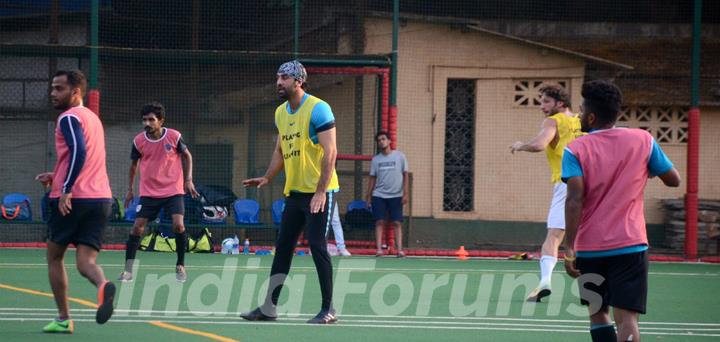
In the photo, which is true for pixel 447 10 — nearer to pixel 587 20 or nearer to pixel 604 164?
pixel 587 20

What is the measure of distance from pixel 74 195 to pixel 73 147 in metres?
0.39

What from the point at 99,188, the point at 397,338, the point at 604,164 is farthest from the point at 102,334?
the point at 604,164


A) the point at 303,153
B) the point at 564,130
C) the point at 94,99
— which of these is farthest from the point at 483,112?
the point at 303,153

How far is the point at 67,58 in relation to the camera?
2181 cm

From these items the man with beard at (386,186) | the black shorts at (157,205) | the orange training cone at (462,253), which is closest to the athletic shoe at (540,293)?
the black shorts at (157,205)

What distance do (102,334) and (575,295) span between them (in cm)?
579

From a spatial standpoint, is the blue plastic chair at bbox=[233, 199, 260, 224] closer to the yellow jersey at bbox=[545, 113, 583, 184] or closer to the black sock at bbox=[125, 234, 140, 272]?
the black sock at bbox=[125, 234, 140, 272]

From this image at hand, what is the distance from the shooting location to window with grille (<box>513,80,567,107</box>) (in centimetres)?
2289

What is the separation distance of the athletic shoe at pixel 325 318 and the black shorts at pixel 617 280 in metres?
3.12

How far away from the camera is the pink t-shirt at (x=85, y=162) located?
29.5 ft

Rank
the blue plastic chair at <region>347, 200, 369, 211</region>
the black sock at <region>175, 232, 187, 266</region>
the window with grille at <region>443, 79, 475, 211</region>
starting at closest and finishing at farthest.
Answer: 1. the black sock at <region>175, 232, 187, 266</region>
2. the blue plastic chair at <region>347, 200, 369, 211</region>
3. the window with grille at <region>443, 79, 475, 211</region>

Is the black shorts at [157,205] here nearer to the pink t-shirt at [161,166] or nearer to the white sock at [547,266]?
the pink t-shirt at [161,166]

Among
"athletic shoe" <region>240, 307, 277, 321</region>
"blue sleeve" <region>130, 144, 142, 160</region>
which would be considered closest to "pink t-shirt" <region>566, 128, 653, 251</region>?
"athletic shoe" <region>240, 307, 277, 321</region>

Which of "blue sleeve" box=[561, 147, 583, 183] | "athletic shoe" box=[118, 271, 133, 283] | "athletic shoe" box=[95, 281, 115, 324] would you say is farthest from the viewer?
"athletic shoe" box=[118, 271, 133, 283]
